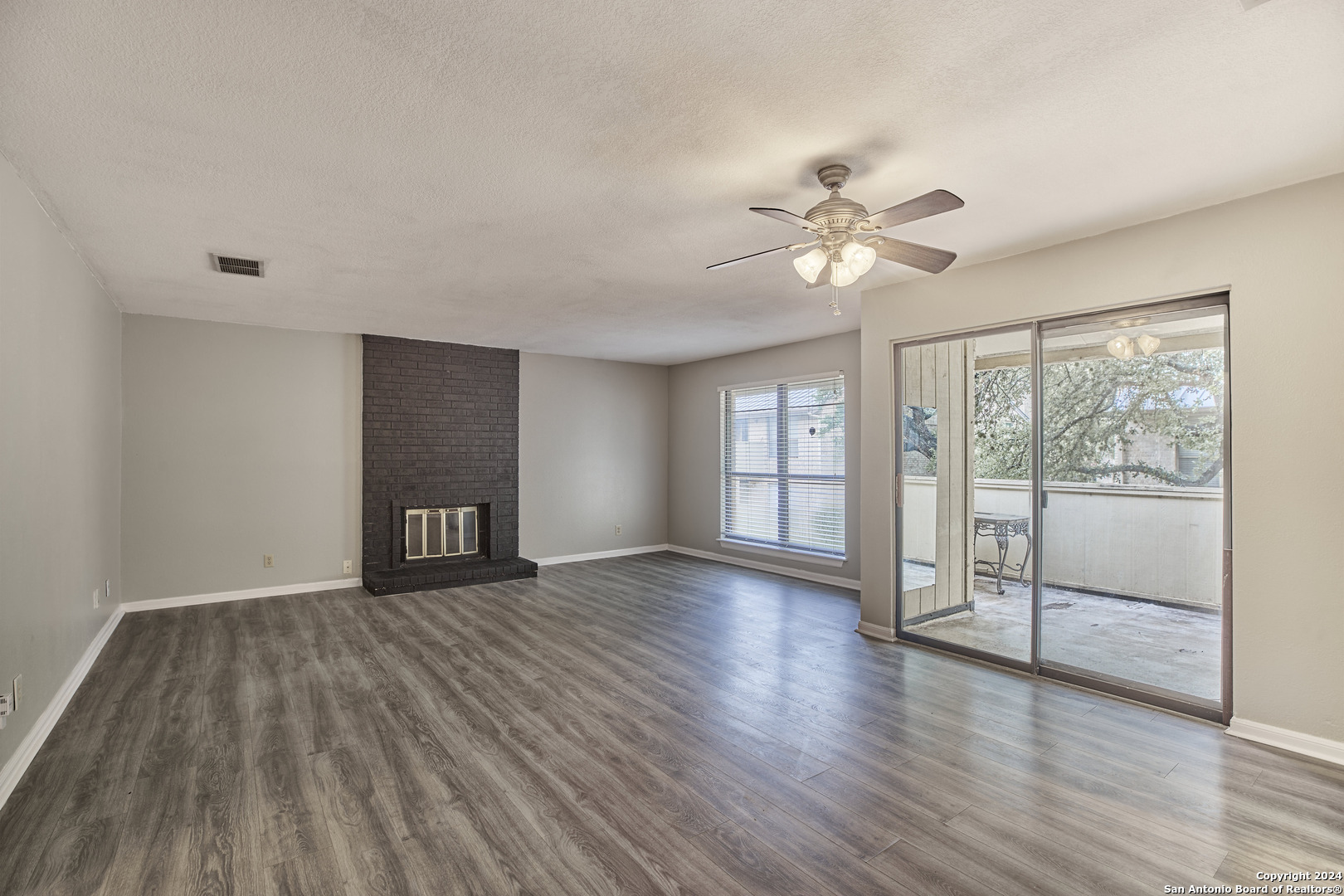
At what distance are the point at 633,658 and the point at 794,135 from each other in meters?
3.06

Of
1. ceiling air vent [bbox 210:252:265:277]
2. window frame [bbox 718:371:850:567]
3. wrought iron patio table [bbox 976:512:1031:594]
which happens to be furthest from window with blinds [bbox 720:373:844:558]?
ceiling air vent [bbox 210:252:265:277]

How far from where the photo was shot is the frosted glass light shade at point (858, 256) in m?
2.51

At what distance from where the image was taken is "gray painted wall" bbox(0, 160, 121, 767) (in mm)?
2436

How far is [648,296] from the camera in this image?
15.0ft

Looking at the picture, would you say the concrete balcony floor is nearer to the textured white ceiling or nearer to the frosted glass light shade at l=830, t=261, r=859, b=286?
the textured white ceiling

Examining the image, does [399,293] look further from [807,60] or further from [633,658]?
[807,60]

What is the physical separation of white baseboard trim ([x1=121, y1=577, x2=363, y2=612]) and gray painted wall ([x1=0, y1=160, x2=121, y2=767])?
35.7 inches

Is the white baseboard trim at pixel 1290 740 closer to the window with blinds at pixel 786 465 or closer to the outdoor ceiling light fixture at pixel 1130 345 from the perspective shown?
the outdoor ceiling light fixture at pixel 1130 345

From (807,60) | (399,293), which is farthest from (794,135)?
(399,293)

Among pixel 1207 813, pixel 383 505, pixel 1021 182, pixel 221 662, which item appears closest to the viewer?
pixel 1207 813

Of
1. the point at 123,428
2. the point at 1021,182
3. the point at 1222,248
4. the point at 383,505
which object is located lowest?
the point at 383,505

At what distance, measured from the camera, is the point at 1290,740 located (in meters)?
2.71

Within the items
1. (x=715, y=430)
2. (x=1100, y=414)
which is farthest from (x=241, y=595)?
(x=1100, y=414)

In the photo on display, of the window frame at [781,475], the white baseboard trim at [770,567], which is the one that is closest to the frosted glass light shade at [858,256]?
the window frame at [781,475]
